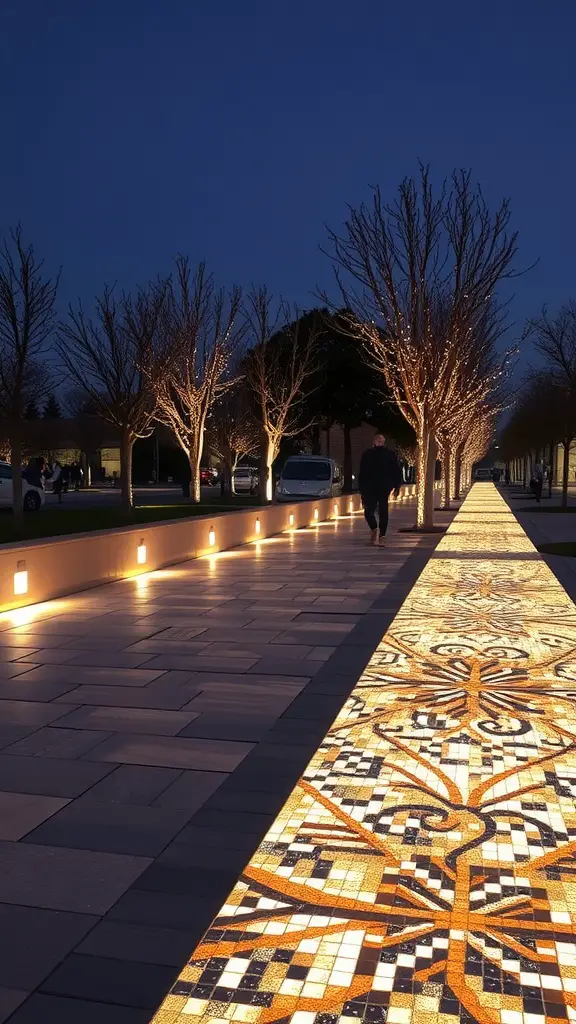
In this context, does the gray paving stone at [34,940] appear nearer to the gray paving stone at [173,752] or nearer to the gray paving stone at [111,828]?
the gray paving stone at [111,828]

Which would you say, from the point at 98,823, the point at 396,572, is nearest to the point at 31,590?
the point at 396,572

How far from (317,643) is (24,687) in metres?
2.30

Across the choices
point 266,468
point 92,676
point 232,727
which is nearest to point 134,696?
point 92,676

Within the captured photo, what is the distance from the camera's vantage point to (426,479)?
18.8 m

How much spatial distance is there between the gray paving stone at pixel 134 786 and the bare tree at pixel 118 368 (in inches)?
634

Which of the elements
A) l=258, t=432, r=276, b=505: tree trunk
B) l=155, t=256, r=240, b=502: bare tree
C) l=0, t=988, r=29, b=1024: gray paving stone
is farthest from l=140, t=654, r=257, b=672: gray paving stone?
l=258, t=432, r=276, b=505: tree trunk

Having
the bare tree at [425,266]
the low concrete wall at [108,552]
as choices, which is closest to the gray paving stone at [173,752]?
the low concrete wall at [108,552]

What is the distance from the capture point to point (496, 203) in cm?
1897

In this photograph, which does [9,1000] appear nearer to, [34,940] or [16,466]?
[34,940]

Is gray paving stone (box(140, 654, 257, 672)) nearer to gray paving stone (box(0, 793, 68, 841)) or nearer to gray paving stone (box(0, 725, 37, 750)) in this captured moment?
gray paving stone (box(0, 725, 37, 750))

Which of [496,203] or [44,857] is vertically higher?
[496,203]

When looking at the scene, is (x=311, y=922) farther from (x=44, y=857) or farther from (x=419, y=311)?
(x=419, y=311)

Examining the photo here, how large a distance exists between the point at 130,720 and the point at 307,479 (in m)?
22.7

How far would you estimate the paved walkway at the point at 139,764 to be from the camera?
2521 mm
